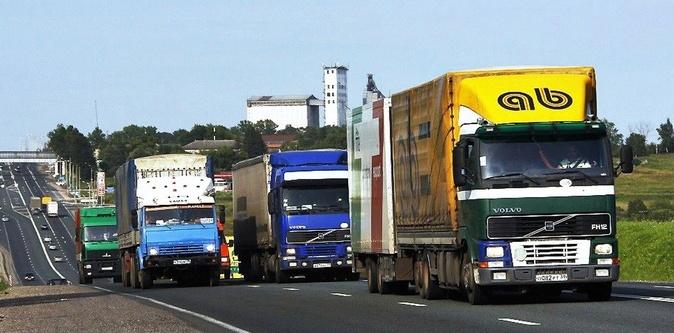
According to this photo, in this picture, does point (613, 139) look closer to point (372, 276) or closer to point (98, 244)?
point (98, 244)

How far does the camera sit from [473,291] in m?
25.9

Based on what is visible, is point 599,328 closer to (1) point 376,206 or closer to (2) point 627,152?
(2) point 627,152

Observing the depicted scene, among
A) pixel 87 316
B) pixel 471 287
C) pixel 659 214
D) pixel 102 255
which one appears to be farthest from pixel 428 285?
pixel 659 214

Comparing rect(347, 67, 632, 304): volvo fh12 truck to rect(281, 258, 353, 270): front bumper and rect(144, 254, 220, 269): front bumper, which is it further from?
rect(281, 258, 353, 270): front bumper

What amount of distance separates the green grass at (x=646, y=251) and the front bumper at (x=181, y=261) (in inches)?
450

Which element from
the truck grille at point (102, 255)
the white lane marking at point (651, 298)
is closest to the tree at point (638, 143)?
the truck grille at point (102, 255)

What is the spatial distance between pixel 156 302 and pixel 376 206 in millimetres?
5281

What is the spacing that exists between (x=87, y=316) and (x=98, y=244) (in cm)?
4182

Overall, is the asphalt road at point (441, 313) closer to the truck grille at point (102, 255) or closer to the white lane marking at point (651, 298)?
Result: the white lane marking at point (651, 298)

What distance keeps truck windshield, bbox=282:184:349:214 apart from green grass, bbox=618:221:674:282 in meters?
8.18

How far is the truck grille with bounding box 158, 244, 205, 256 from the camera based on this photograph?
147 feet

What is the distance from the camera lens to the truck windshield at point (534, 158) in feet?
82.8

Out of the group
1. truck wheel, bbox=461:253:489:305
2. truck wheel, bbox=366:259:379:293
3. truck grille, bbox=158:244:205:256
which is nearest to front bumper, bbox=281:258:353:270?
truck grille, bbox=158:244:205:256

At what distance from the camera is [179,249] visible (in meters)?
44.8
